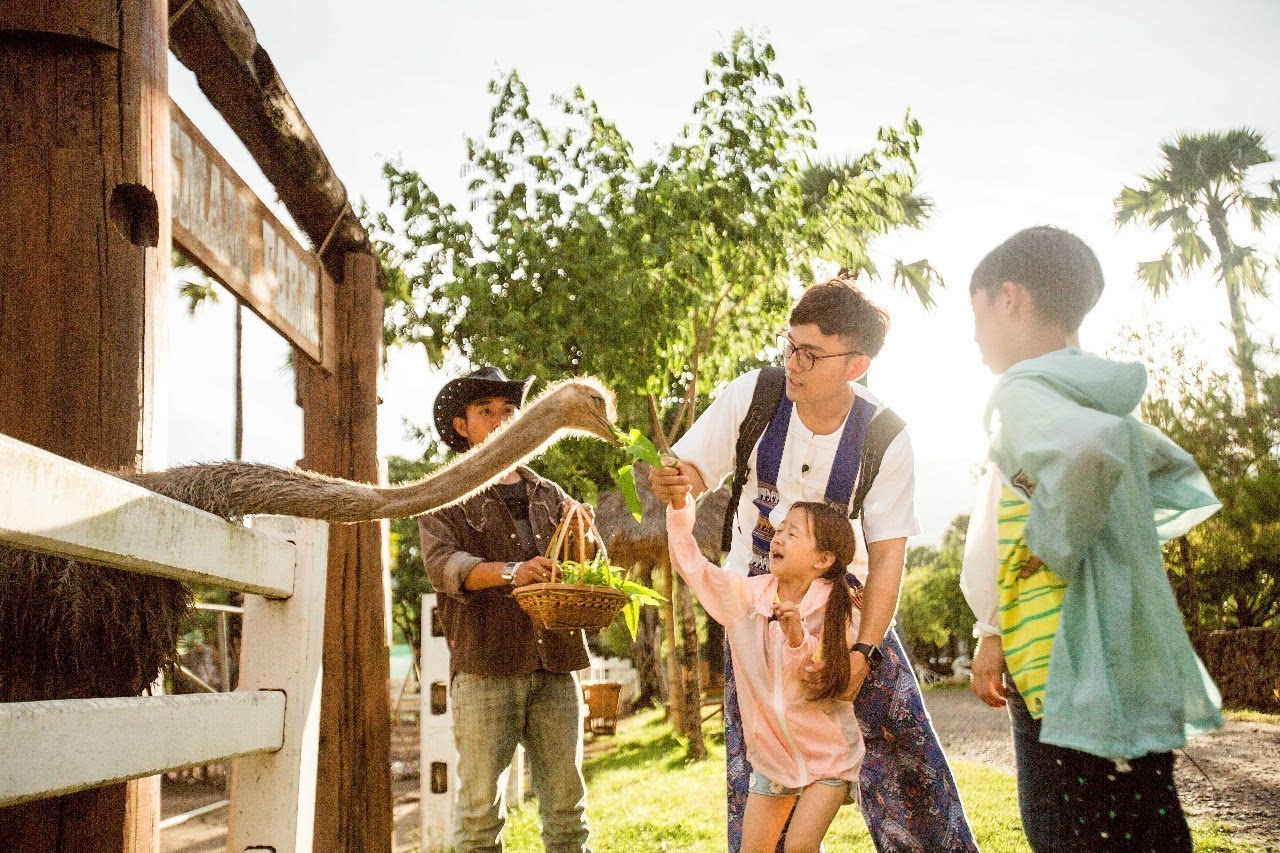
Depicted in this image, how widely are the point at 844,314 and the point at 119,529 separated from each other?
2.23m

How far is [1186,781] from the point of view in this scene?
25.4 feet

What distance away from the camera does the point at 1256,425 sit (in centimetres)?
1662

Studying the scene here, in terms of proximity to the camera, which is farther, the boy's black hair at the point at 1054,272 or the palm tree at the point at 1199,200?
the palm tree at the point at 1199,200

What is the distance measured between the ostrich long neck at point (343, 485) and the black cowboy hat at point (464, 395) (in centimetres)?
119

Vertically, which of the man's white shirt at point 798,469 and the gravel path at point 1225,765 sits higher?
the man's white shirt at point 798,469

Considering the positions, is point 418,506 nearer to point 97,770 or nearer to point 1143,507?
point 97,770

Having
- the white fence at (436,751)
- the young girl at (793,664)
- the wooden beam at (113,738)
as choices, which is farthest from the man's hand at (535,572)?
the white fence at (436,751)

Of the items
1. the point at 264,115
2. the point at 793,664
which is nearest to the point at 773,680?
the point at 793,664

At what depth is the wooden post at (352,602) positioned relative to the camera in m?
4.89

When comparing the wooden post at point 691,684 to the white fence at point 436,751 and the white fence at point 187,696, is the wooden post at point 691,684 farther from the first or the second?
the white fence at point 187,696

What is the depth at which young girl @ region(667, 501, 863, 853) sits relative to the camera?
130 inches

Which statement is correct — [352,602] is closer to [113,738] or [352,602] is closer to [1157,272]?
[113,738]

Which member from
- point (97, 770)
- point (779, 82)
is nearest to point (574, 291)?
point (779, 82)

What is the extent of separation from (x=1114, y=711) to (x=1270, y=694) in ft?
48.6
